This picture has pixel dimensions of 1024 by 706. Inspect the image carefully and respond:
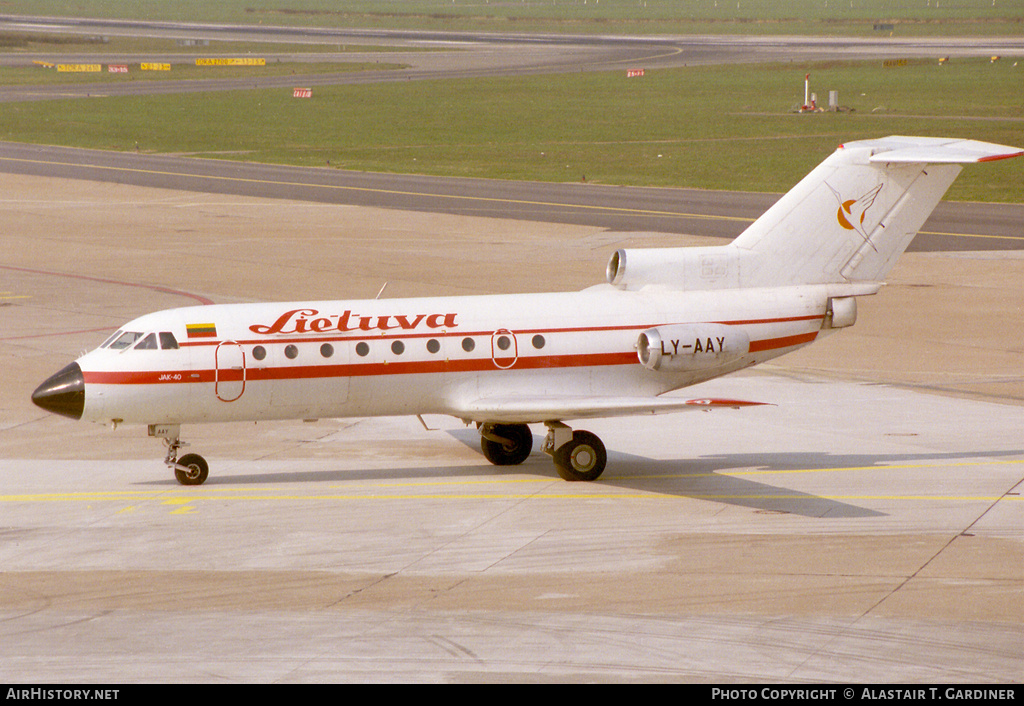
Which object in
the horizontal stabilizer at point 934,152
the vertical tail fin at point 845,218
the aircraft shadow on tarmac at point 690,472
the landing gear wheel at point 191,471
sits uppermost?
the horizontal stabilizer at point 934,152

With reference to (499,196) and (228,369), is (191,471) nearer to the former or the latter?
(228,369)

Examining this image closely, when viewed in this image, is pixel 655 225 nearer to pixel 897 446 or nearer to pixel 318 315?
pixel 897 446

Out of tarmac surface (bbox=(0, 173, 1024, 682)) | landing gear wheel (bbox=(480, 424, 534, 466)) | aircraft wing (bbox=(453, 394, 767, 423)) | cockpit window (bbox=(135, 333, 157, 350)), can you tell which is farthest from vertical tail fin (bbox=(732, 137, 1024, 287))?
cockpit window (bbox=(135, 333, 157, 350))

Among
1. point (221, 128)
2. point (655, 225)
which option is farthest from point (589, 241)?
point (221, 128)

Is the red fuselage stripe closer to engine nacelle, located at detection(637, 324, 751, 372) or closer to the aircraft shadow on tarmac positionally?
engine nacelle, located at detection(637, 324, 751, 372)

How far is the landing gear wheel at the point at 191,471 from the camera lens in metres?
24.5

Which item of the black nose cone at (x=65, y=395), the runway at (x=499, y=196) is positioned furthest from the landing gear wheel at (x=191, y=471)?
the runway at (x=499, y=196)

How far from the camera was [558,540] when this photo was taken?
20906 millimetres

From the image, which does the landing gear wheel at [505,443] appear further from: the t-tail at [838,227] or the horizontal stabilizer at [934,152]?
the horizontal stabilizer at [934,152]

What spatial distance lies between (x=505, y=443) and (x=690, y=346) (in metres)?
4.19

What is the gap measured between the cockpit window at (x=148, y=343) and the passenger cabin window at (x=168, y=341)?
126mm

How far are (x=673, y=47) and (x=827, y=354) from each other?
135007 millimetres

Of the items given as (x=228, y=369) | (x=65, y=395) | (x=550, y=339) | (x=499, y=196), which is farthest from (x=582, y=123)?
(x=65, y=395)

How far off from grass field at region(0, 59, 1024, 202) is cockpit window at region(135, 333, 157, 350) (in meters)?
45.3
